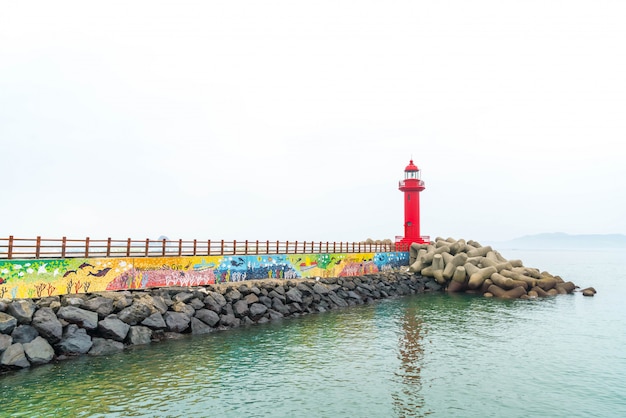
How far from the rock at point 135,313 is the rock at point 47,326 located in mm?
2936

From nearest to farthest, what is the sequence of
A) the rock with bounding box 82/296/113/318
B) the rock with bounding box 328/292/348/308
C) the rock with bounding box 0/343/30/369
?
the rock with bounding box 0/343/30/369 → the rock with bounding box 82/296/113/318 → the rock with bounding box 328/292/348/308

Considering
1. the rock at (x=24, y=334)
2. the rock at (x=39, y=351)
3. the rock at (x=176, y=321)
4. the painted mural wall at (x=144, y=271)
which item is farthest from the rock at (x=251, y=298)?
the rock at (x=24, y=334)

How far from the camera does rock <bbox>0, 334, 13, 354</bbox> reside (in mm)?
16203

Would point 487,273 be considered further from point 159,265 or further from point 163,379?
point 163,379

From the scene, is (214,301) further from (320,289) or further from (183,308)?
(320,289)

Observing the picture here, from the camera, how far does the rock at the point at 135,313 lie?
20594 mm

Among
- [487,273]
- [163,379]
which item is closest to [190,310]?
[163,379]

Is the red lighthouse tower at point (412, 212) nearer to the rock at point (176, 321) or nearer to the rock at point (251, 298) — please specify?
the rock at point (251, 298)

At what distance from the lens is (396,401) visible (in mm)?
13570

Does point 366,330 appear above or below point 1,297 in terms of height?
below

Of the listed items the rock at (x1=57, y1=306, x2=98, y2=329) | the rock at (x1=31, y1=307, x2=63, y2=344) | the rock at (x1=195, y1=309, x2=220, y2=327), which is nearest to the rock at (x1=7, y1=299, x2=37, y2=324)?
the rock at (x1=31, y1=307, x2=63, y2=344)

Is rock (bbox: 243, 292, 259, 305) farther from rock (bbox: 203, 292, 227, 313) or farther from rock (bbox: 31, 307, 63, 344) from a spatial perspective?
rock (bbox: 31, 307, 63, 344)

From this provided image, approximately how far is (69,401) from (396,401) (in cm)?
1058

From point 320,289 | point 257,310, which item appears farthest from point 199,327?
point 320,289
